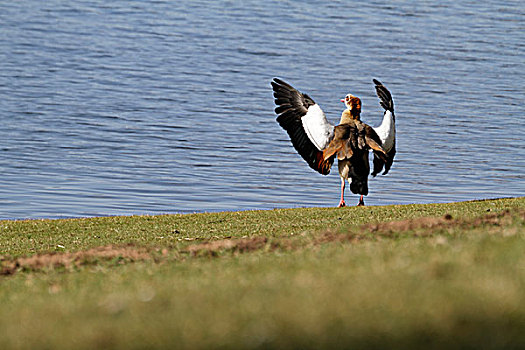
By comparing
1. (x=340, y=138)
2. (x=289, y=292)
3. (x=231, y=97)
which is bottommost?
(x=289, y=292)

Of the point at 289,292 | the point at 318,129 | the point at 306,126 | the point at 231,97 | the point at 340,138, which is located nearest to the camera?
the point at 289,292

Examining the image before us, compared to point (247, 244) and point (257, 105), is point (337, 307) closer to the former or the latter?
point (247, 244)

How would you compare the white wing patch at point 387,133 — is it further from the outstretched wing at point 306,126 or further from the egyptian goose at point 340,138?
the outstretched wing at point 306,126

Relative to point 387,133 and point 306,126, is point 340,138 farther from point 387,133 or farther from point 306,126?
point 387,133

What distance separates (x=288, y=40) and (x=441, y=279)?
44844 millimetres

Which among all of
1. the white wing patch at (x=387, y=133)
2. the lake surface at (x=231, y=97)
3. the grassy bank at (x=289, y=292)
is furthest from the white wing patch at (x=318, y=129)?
the lake surface at (x=231, y=97)

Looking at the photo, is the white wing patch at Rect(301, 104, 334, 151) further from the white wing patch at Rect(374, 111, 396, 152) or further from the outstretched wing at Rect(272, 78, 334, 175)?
the white wing patch at Rect(374, 111, 396, 152)

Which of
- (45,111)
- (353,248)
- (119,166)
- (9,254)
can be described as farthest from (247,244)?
(45,111)

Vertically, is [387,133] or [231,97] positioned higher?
[231,97]

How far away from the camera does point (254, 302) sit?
525 centimetres

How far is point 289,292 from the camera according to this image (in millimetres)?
5469

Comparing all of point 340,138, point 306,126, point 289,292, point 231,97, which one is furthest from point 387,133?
point 231,97

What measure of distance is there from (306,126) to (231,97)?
22.3 metres

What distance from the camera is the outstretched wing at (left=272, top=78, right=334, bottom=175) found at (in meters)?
13.6
